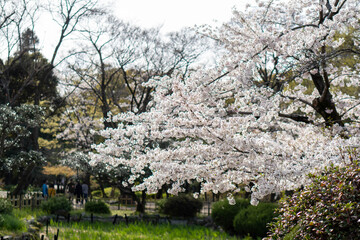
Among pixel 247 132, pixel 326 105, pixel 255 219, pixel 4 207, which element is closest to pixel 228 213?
pixel 255 219

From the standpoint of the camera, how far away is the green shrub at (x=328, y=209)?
3234 mm

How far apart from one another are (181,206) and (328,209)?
10.8 m

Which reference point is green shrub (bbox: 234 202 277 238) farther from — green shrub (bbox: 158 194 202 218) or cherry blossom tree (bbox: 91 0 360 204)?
green shrub (bbox: 158 194 202 218)

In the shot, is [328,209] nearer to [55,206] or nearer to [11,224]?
[11,224]

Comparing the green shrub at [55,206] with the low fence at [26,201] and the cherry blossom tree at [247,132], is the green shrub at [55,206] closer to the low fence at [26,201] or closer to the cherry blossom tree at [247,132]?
the low fence at [26,201]

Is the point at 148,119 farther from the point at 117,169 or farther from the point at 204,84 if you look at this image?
the point at 117,169

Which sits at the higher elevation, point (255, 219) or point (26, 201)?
point (26, 201)

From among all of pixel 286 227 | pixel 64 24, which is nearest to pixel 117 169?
pixel 64 24

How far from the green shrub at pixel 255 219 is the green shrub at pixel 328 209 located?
5128mm

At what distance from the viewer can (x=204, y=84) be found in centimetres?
565

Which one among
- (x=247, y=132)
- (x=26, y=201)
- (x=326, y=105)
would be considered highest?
(x=326, y=105)

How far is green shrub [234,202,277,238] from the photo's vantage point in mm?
9133

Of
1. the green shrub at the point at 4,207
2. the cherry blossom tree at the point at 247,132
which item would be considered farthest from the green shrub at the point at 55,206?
the cherry blossom tree at the point at 247,132

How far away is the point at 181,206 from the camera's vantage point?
13.8 m
